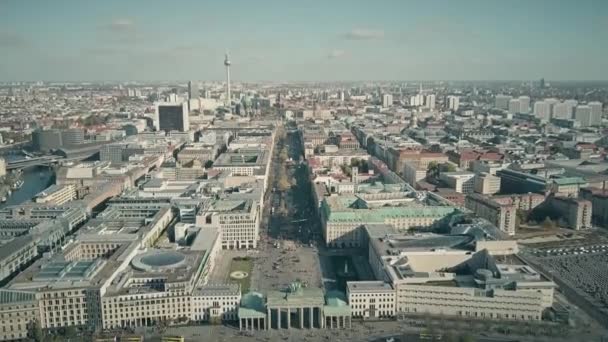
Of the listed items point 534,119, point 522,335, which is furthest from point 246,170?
point 534,119

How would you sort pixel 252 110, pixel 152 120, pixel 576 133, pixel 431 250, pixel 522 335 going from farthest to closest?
pixel 252 110, pixel 152 120, pixel 576 133, pixel 431 250, pixel 522 335

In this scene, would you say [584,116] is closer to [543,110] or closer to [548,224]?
[543,110]

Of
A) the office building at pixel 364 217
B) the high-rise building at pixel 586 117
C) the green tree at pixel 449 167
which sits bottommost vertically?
the office building at pixel 364 217

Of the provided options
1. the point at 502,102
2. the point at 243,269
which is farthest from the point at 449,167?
the point at 502,102

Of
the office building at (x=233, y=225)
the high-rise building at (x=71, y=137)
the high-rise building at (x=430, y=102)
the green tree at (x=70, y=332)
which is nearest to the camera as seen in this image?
the green tree at (x=70, y=332)

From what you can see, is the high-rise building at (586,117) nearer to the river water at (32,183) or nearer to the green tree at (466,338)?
the green tree at (466,338)

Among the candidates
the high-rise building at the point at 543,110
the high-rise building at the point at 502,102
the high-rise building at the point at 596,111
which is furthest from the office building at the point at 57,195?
the high-rise building at the point at 502,102

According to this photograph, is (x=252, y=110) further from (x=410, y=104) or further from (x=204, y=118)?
(x=410, y=104)

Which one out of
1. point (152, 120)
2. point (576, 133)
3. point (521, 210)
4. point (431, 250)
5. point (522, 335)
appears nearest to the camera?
point (522, 335)
